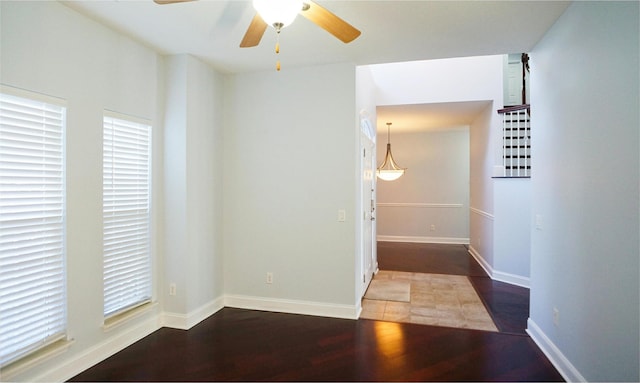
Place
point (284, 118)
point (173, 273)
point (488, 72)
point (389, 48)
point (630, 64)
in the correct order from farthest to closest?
point (488, 72) → point (284, 118) → point (173, 273) → point (389, 48) → point (630, 64)

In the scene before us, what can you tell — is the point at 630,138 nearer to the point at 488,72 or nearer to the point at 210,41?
the point at 210,41

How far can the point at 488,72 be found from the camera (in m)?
5.01

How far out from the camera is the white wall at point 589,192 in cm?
172

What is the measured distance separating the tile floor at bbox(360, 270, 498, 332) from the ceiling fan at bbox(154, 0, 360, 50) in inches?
111

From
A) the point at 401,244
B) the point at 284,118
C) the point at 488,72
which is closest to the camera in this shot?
the point at 284,118

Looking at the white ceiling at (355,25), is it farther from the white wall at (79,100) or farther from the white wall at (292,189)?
the white wall at (292,189)

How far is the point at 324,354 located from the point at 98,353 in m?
1.79

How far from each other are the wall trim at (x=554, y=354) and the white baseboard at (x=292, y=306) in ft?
5.30

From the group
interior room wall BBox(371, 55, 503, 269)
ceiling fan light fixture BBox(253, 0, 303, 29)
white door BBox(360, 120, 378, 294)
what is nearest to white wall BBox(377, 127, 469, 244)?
interior room wall BBox(371, 55, 503, 269)

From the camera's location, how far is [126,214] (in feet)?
9.66

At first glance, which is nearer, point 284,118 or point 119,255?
point 119,255

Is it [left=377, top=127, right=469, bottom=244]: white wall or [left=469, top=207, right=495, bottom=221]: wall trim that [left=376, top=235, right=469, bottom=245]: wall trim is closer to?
[left=377, top=127, right=469, bottom=244]: white wall

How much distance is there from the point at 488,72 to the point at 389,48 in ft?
8.92

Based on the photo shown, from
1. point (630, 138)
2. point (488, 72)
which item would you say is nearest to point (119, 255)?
point (630, 138)
